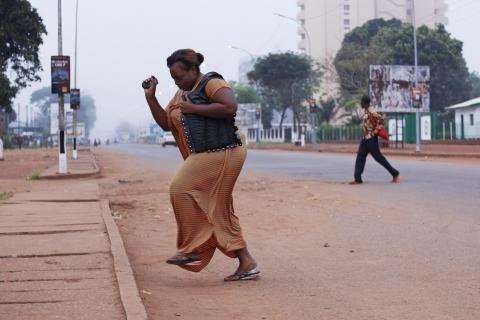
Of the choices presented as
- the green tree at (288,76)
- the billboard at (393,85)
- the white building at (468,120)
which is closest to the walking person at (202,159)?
the billboard at (393,85)

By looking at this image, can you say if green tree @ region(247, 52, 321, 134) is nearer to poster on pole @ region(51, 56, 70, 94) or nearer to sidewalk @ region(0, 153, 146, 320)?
poster on pole @ region(51, 56, 70, 94)

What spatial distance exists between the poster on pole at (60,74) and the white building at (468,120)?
1176 inches

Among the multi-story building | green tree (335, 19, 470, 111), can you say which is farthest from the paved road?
the multi-story building

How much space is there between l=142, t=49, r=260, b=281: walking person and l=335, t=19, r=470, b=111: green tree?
57116 mm

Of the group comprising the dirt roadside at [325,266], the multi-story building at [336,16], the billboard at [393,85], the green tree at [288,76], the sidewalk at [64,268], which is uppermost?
the multi-story building at [336,16]

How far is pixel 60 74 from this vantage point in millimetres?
20625

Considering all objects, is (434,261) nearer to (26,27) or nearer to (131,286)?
(131,286)

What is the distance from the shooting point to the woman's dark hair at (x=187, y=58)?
18.1ft

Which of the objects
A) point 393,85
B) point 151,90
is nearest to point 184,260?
point 151,90

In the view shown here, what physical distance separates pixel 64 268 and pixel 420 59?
6098 cm

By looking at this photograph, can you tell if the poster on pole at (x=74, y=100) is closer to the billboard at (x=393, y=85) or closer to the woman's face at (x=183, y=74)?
the billboard at (x=393, y=85)

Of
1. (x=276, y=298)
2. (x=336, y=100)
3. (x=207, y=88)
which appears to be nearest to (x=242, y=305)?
(x=276, y=298)

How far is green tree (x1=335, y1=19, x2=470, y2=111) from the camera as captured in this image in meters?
62.5

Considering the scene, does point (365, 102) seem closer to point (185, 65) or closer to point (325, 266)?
point (325, 266)
